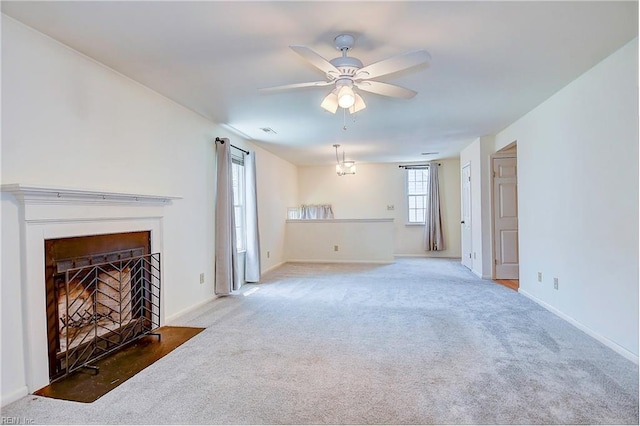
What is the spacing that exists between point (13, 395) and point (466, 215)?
6.59 m

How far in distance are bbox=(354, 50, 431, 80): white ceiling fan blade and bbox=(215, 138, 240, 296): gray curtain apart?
2.76 m

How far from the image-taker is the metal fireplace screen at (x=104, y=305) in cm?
246

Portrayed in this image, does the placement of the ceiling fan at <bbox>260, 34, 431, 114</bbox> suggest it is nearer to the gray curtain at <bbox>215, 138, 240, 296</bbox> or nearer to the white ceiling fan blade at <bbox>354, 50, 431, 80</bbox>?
the white ceiling fan blade at <bbox>354, 50, 431, 80</bbox>

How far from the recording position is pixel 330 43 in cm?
248

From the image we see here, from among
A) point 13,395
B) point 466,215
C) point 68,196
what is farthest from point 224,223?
point 466,215

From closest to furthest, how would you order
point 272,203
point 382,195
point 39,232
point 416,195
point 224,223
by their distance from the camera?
point 39,232, point 224,223, point 272,203, point 416,195, point 382,195

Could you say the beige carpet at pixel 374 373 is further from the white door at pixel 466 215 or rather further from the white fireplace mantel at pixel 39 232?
the white door at pixel 466 215

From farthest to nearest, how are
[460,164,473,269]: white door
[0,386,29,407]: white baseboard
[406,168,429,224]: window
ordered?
[406,168,429,224]: window, [460,164,473,269]: white door, [0,386,29,407]: white baseboard

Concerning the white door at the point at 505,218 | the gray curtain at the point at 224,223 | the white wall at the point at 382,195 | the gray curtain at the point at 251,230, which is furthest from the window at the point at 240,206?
the white door at the point at 505,218

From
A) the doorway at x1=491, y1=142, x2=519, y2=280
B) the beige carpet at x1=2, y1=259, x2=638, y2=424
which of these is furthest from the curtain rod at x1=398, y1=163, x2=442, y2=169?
the beige carpet at x1=2, y1=259, x2=638, y2=424

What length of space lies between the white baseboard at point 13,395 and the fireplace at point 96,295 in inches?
6.7

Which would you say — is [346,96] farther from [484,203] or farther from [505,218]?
[505,218]

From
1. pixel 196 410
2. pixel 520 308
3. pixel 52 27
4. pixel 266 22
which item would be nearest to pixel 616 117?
pixel 520 308

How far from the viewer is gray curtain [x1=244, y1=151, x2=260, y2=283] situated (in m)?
5.57
